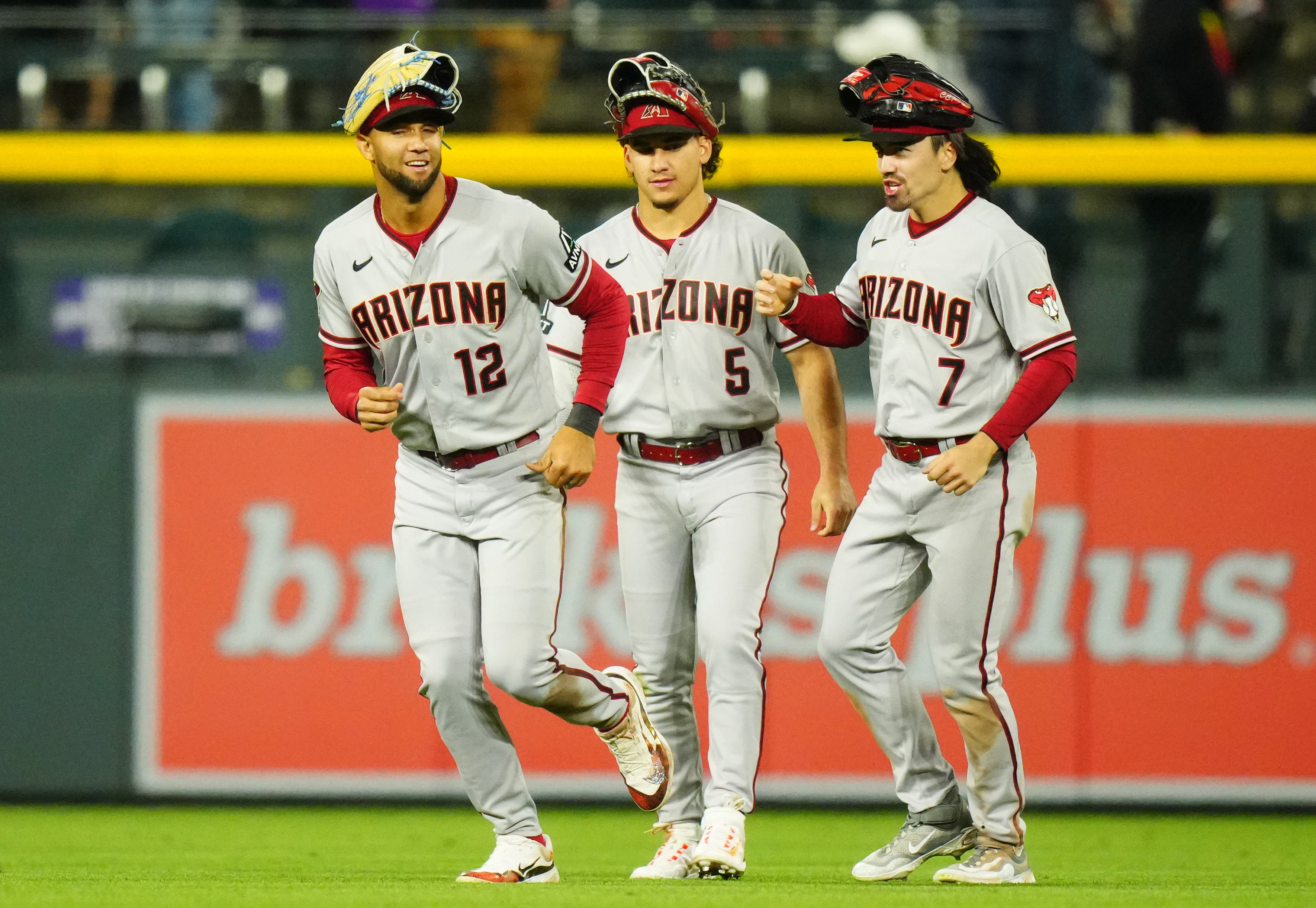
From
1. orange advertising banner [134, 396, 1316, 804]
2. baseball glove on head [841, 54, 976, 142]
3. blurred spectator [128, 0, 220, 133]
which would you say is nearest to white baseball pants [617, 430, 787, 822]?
baseball glove on head [841, 54, 976, 142]

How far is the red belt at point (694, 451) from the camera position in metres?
5.00

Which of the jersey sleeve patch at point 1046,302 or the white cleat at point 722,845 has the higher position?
the jersey sleeve patch at point 1046,302

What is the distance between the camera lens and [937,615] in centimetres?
471

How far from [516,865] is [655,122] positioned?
1997 mm

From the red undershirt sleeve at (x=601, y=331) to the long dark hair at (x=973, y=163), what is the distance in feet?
3.15

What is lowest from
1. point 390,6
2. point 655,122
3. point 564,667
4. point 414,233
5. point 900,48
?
point 564,667

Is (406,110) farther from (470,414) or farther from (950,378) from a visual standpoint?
→ (950,378)

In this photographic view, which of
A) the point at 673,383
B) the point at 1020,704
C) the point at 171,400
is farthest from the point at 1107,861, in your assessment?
the point at 171,400

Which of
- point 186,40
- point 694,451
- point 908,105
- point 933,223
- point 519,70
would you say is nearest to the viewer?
point 908,105

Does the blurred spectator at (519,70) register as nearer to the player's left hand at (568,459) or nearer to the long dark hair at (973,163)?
the long dark hair at (973,163)

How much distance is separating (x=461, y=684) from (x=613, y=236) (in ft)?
4.64

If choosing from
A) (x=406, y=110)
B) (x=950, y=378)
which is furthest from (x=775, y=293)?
(x=406, y=110)

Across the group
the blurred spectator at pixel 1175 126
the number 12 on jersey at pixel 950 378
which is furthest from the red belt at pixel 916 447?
the blurred spectator at pixel 1175 126

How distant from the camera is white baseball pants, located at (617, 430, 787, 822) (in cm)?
480
